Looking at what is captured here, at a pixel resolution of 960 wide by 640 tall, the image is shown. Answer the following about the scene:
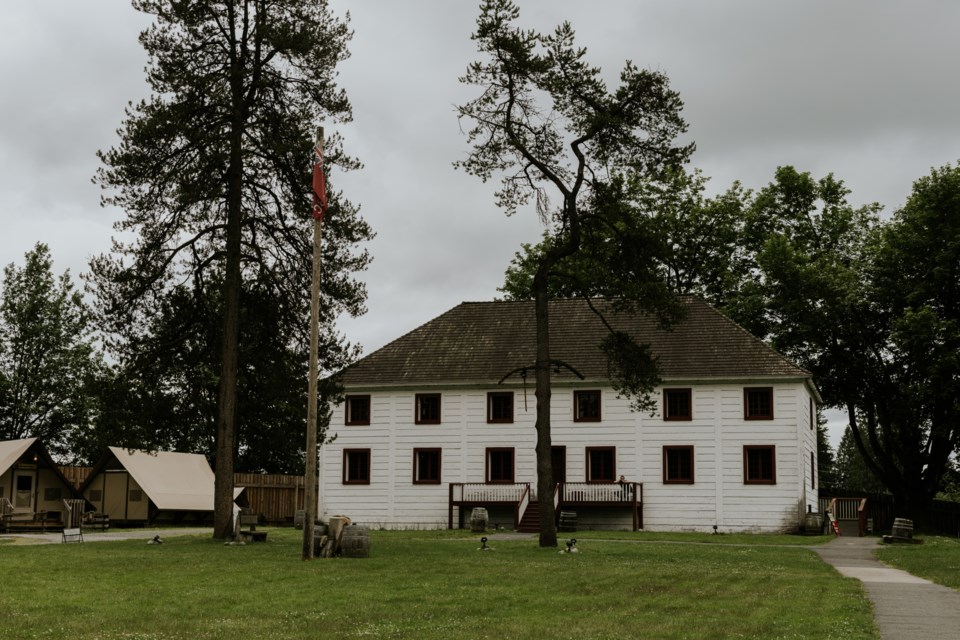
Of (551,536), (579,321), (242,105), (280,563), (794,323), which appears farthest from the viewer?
(794,323)

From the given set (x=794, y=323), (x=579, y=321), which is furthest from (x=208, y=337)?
(x=794, y=323)

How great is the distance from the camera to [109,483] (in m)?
44.0

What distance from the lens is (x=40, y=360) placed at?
60750 millimetres

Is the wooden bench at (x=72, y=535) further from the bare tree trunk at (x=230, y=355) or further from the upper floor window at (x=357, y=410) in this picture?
the upper floor window at (x=357, y=410)

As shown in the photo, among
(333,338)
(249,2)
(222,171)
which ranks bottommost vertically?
(333,338)

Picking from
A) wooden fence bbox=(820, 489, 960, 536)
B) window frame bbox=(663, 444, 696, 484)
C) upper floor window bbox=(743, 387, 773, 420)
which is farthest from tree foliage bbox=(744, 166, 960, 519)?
window frame bbox=(663, 444, 696, 484)

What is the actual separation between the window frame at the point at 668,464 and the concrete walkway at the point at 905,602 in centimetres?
1561

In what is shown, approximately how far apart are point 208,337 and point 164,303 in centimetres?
165

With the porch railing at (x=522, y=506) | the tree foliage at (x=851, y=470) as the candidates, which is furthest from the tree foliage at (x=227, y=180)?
the tree foliage at (x=851, y=470)

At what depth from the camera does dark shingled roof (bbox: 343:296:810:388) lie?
40.9m

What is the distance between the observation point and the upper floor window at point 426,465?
1686 inches

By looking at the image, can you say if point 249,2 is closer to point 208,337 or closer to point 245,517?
point 208,337

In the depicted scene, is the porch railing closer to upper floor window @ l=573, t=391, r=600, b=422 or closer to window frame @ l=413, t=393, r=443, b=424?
upper floor window @ l=573, t=391, r=600, b=422

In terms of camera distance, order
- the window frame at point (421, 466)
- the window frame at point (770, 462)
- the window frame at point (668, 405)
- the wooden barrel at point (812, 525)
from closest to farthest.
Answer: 1. the wooden barrel at point (812, 525)
2. the window frame at point (770, 462)
3. the window frame at point (668, 405)
4. the window frame at point (421, 466)
